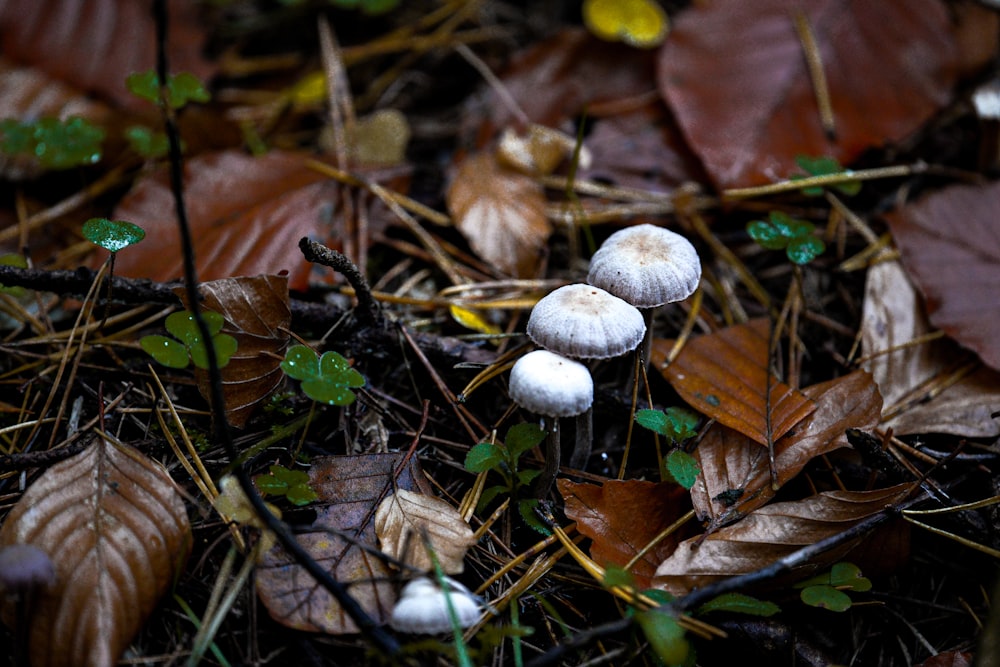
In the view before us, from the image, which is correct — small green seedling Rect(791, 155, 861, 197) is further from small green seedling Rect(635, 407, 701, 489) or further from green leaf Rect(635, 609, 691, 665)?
green leaf Rect(635, 609, 691, 665)

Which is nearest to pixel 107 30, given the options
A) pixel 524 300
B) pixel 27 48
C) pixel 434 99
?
pixel 27 48

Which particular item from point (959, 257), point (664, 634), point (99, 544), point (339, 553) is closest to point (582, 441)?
point (664, 634)

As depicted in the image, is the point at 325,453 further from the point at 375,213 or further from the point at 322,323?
the point at 375,213

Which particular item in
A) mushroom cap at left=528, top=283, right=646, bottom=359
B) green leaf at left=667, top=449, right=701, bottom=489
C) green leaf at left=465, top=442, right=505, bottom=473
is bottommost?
green leaf at left=667, top=449, right=701, bottom=489

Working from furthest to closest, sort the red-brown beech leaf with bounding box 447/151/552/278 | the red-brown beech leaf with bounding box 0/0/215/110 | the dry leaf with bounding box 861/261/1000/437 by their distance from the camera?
the red-brown beech leaf with bounding box 0/0/215/110 < the red-brown beech leaf with bounding box 447/151/552/278 < the dry leaf with bounding box 861/261/1000/437

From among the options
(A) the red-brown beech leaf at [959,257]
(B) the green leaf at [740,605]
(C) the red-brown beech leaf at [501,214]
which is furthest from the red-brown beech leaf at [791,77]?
(B) the green leaf at [740,605]

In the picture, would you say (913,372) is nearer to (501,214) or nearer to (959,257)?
(959,257)

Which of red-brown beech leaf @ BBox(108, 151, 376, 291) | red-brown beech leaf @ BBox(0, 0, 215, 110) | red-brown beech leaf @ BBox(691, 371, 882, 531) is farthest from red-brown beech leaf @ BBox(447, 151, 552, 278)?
red-brown beech leaf @ BBox(0, 0, 215, 110)
